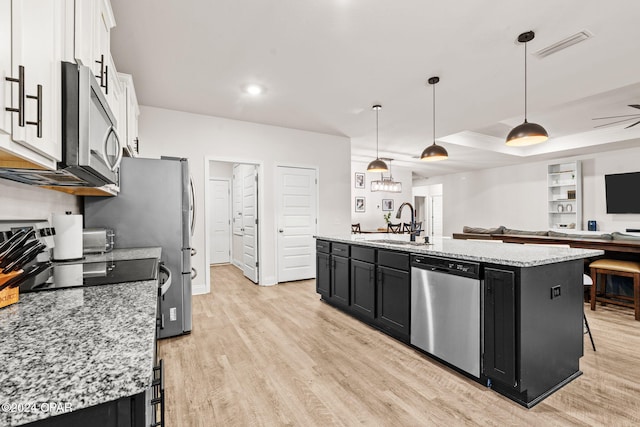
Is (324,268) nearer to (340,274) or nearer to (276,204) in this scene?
(340,274)

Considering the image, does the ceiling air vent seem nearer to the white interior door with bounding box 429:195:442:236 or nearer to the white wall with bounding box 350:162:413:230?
the white wall with bounding box 350:162:413:230

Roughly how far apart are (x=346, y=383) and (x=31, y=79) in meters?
2.22

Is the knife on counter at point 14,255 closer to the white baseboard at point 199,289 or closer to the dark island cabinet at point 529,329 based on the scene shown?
the dark island cabinet at point 529,329

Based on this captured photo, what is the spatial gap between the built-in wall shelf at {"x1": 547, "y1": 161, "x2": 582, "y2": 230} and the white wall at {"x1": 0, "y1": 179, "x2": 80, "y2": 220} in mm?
9235

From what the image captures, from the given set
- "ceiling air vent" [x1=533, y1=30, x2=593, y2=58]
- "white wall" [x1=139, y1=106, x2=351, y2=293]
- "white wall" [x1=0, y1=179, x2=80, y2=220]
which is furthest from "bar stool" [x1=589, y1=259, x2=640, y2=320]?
"white wall" [x1=0, y1=179, x2=80, y2=220]

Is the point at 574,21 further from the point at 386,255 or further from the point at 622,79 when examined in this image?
the point at 386,255

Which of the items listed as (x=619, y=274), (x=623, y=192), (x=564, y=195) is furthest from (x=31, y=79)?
(x=564, y=195)

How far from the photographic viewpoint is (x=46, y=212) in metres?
2.01

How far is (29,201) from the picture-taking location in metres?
1.77

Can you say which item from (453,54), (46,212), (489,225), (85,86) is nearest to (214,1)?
(85,86)

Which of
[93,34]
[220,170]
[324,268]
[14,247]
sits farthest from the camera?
[220,170]

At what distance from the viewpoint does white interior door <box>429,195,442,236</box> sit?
458 inches

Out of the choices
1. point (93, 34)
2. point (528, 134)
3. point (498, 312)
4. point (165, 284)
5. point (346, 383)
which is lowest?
point (346, 383)

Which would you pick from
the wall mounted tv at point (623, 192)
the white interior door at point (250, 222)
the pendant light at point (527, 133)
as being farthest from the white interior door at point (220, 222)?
the wall mounted tv at point (623, 192)
